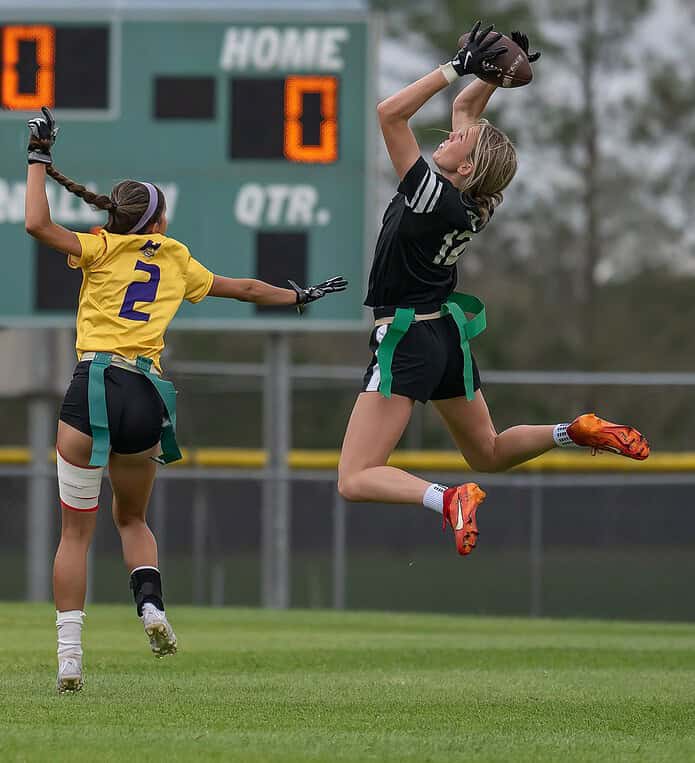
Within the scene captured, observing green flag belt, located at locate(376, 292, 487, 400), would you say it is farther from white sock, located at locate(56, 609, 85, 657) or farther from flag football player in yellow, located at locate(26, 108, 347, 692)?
white sock, located at locate(56, 609, 85, 657)

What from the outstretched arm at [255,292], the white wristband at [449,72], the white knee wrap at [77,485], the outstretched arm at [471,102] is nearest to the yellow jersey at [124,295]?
the outstretched arm at [255,292]

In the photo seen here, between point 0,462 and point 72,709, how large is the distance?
586 inches

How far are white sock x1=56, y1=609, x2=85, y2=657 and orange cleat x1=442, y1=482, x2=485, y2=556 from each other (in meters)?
1.35

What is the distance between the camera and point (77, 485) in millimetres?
6324

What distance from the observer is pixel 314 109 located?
541 inches

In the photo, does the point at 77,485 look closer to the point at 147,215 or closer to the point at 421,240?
the point at 147,215

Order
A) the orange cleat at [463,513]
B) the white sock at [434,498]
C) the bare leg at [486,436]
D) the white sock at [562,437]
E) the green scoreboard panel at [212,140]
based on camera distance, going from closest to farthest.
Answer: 1. the orange cleat at [463,513]
2. the white sock at [434,498]
3. the white sock at [562,437]
4. the bare leg at [486,436]
5. the green scoreboard panel at [212,140]

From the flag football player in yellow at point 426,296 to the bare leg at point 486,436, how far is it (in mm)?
16

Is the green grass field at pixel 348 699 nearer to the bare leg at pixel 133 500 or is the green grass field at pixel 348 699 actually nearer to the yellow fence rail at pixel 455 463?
the bare leg at pixel 133 500

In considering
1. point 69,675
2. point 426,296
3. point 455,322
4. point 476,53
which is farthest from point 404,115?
point 69,675

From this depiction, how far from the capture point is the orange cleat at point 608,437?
21.3 feet

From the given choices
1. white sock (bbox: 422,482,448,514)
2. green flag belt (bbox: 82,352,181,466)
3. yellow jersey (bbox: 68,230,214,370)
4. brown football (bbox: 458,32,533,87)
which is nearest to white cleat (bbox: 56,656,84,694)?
green flag belt (bbox: 82,352,181,466)

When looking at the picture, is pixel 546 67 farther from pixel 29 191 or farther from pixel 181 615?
pixel 29 191

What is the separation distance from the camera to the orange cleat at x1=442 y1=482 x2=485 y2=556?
5.90 meters
